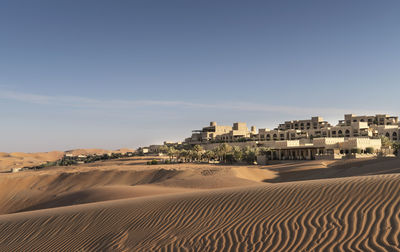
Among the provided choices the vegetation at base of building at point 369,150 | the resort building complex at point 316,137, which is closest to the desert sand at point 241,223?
the resort building complex at point 316,137

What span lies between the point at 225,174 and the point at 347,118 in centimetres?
6941

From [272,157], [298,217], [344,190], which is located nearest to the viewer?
[298,217]

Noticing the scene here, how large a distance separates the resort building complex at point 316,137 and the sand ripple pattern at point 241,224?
37721 millimetres

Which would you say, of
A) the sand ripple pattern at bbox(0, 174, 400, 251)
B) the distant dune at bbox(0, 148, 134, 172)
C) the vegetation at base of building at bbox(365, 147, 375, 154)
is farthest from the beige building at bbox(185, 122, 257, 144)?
the sand ripple pattern at bbox(0, 174, 400, 251)

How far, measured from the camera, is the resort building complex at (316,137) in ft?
175

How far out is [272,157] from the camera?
57.0 meters

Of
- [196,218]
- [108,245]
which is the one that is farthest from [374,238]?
[108,245]

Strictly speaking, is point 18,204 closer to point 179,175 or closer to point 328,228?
point 179,175

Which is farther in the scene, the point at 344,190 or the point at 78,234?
the point at 78,234

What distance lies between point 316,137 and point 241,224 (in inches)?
2926

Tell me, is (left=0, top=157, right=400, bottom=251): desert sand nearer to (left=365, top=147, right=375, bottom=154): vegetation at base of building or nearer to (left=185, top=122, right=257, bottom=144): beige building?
(left=365, top=147, right=375, bottom=154): vegetation at base of building

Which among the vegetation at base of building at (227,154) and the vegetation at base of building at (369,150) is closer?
the vegetation at base of building at (369,150)

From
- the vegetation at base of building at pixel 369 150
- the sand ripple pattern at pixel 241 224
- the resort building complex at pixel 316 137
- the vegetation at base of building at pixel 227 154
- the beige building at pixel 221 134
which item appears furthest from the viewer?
the beige building at pixel 221 134

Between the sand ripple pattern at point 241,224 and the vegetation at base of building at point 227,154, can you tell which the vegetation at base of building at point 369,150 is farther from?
the sand ripple pattern at point 241,224
